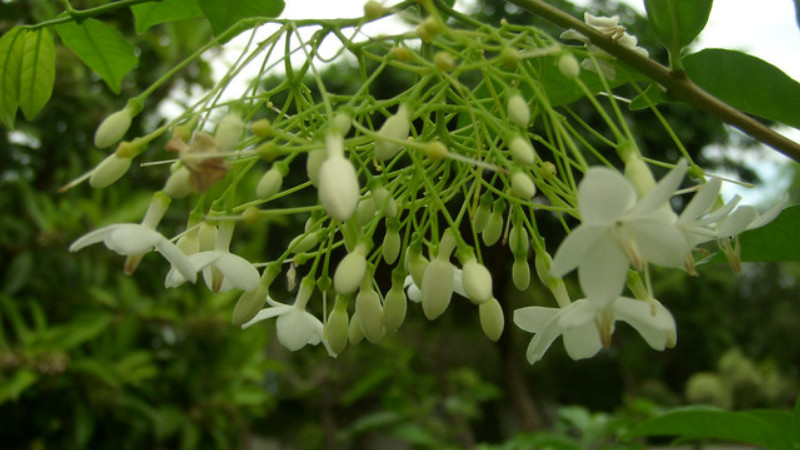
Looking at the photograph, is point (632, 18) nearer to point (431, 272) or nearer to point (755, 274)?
point (431, 272)

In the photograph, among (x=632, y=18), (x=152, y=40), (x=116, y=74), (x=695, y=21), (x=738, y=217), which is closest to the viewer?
(x=738, y=217)

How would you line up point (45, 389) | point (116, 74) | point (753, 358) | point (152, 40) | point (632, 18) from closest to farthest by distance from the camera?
1. point (116, 74)
2. point (45, 389)
3. point (152, 40)
4. point (632, 18)
5. point (753, 358)

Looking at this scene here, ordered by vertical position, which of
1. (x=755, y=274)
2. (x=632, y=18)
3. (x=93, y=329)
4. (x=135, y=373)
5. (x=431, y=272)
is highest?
(x=632, y=18)

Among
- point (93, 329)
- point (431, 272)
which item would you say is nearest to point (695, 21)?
point (431, 272)

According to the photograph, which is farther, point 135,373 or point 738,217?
point 135,373

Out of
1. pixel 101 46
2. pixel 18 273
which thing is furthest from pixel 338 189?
pixel 18 273

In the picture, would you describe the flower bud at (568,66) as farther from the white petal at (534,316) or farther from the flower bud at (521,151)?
the white petal at (534,316)

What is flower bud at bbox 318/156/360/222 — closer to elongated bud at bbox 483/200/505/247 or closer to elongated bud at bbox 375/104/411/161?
elongated bud at bbox 375/104/411/161
